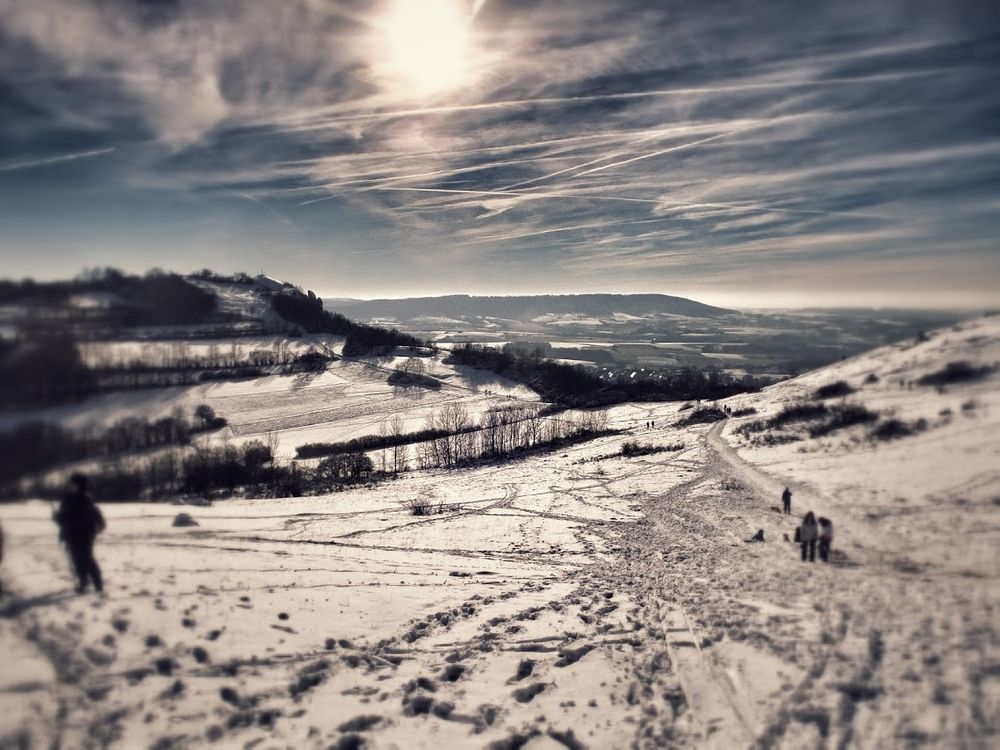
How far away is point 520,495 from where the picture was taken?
82.5ft

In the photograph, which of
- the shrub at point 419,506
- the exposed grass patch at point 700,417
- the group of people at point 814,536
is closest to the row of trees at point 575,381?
the exposed grass patch at point 700,417

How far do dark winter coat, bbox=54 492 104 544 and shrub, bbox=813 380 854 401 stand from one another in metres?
7.48

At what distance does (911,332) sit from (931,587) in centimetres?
271

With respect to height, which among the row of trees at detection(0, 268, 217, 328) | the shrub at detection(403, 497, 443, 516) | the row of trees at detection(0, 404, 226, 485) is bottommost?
the shrub at detection(403, 497, 443, 516)

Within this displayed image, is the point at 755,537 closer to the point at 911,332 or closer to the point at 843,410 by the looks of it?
the point at 843,410

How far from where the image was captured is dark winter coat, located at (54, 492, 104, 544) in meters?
3.69

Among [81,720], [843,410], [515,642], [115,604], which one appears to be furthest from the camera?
[515,642]

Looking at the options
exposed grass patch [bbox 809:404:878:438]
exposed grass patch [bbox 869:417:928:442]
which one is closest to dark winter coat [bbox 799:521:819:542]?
exposed grass patch [bbox 809:404:878:438]

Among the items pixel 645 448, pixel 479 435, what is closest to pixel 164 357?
pixel 645 448

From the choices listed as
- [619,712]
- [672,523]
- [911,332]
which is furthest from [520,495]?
[911,332]

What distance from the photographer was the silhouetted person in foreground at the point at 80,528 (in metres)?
3.71

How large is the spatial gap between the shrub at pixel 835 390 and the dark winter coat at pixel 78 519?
748cm

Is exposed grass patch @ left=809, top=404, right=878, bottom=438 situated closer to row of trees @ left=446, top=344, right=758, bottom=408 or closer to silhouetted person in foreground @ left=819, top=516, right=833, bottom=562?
silhouetted person in foreground @ left=819, top=516, right=833, bottom=562

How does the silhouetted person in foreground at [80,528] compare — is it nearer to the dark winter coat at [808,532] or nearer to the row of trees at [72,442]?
the row of trees at [72,442]
